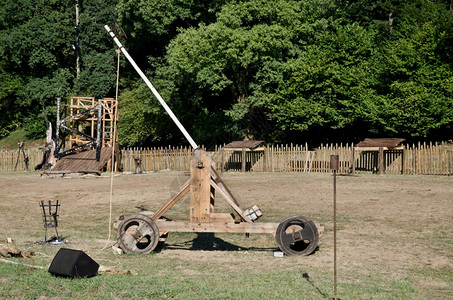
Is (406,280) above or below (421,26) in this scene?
below

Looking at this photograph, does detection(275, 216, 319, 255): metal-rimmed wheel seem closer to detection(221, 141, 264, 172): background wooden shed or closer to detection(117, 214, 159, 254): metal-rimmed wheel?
detection(117, 214, 159, 254): metal-rimmed wheel

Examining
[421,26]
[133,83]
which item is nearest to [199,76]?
[133,83]

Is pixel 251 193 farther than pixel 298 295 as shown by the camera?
Yes

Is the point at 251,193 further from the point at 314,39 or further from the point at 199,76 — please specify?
the point at 314,39

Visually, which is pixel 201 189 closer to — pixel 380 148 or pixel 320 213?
pixel 320 213

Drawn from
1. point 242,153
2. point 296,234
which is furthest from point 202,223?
point 242,153

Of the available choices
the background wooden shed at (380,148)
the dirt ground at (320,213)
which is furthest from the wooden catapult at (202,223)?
the background wooden shed at (380,148)

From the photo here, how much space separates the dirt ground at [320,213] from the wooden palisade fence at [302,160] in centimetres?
346

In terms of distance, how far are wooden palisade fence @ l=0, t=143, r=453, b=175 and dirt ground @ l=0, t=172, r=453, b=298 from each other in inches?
136

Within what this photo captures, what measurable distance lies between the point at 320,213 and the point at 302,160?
1778 cm

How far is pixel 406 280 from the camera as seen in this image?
8906 millimetres

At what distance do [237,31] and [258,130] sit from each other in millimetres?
9324

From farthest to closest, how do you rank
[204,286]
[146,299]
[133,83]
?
[133,83] → [204,286] → [146,299]

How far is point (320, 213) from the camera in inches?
647
